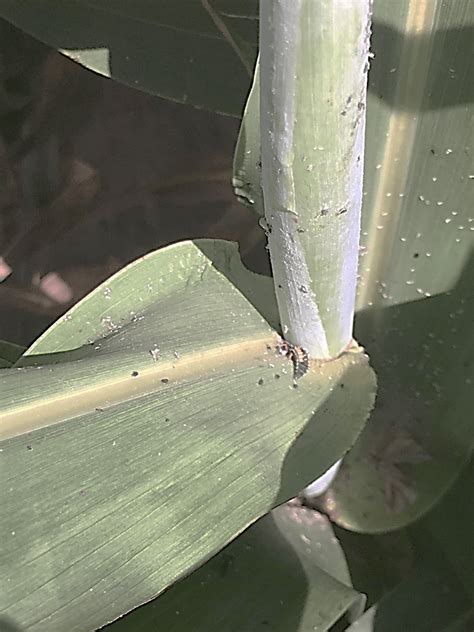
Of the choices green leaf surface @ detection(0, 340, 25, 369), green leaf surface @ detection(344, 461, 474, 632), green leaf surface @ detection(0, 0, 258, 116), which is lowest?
green leaf surface @ detection(344, 461, 474, 632)

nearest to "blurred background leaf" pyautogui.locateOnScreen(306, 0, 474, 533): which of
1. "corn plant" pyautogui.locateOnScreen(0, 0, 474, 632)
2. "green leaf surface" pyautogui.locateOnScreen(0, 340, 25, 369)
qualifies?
"corn plant" pyautogui.locateOnScreen(0, 0, 474, 632)

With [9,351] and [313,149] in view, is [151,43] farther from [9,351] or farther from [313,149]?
[313,149]

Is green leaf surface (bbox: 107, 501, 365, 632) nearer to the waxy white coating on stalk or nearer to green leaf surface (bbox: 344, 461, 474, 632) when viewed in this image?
green leaf surface (bbox: 344, 461, 474, 632)

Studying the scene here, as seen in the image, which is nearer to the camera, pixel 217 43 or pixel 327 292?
pixel 327 292

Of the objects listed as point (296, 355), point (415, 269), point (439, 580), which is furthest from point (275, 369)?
point (439, 580)

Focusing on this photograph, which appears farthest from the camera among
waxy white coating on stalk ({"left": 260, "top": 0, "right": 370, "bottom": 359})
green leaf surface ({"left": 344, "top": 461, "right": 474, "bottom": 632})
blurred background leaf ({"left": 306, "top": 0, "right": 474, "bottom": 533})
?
green leaf surface ({"left": 344, "top": 461, "right": 474, "bottom": 632})

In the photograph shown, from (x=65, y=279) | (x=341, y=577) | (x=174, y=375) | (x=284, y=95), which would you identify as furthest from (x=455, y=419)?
(x=65, y=279)

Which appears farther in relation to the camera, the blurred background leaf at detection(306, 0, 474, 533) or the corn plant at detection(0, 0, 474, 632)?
the blurred background leaf at detection(306, 0, 474, 533)

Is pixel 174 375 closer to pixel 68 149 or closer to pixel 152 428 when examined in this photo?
pixel 152 428
